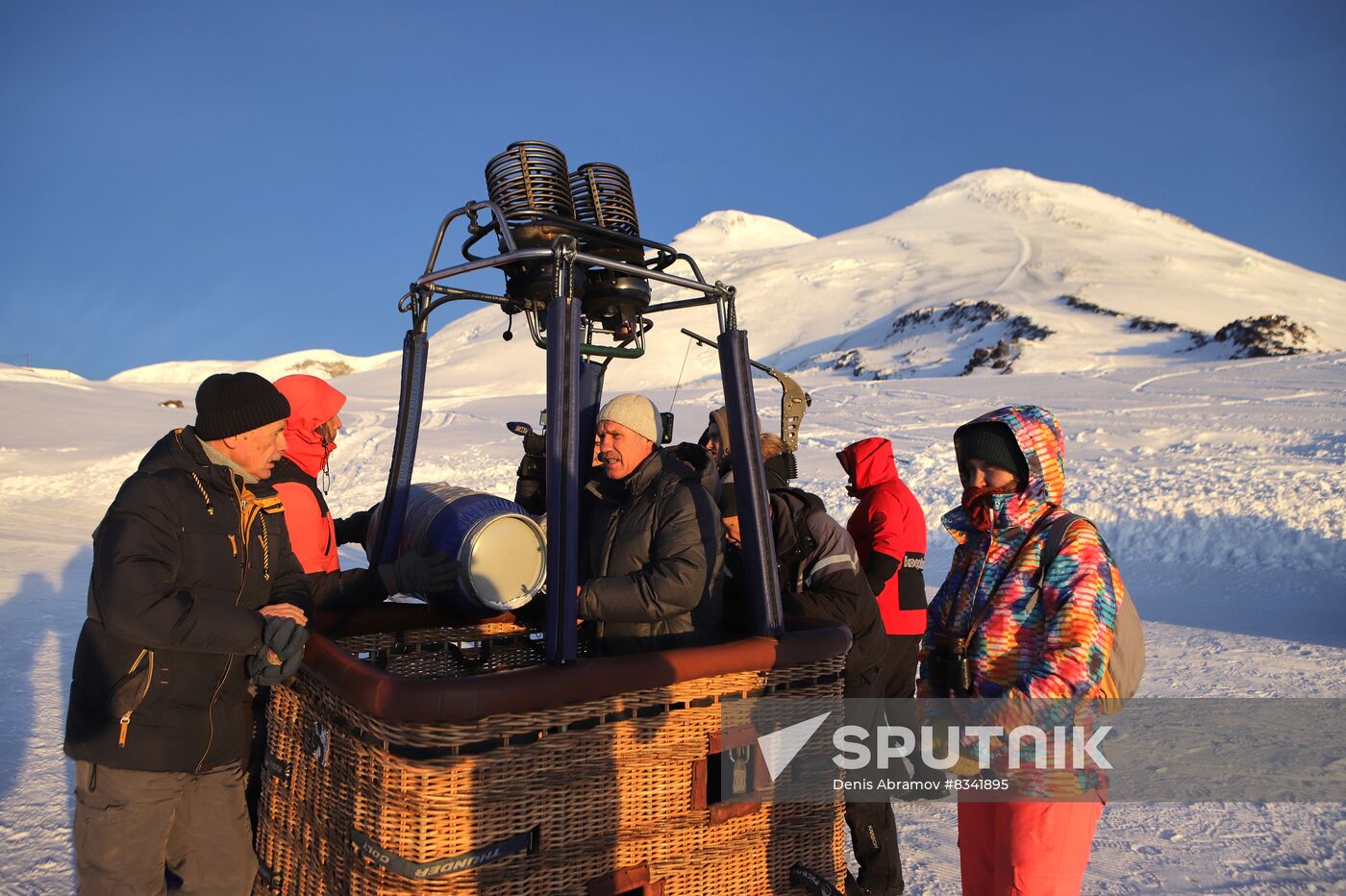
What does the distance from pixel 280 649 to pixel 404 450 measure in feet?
3.89

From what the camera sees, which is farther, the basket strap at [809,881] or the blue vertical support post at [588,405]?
the blue vertical support post at [588,405]

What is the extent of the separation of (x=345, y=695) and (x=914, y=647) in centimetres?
287

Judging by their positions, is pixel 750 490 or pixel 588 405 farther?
pixel 588 405

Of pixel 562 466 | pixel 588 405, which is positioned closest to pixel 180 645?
pixel 562 466

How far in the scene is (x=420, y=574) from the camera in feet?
9.30

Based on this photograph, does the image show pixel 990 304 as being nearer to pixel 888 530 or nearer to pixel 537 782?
pixel 888 530

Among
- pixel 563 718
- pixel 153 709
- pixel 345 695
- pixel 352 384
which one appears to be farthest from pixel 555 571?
pixel 352 384

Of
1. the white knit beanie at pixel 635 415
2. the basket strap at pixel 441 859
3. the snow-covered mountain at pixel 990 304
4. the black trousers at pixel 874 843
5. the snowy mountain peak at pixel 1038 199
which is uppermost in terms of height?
the snowy mountain peak at pixel 1038 199

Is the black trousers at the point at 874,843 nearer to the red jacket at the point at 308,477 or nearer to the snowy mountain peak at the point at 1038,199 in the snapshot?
the red jacket at the point at 308,477

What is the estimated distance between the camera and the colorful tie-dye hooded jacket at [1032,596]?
2.25m

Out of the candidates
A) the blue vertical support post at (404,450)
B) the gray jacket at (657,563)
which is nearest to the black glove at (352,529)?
the blue vertical support post at (404,450)

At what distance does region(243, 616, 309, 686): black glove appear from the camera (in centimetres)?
231

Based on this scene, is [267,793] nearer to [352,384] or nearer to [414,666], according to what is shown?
[414,666]

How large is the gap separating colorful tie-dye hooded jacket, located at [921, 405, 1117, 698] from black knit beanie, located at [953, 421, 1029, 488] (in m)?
0.02
